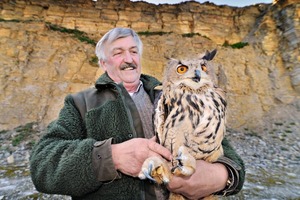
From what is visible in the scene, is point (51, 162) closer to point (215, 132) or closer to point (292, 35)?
point (215, 132)

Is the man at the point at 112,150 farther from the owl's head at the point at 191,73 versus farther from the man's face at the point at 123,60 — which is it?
the owl's head at the point at 191,73

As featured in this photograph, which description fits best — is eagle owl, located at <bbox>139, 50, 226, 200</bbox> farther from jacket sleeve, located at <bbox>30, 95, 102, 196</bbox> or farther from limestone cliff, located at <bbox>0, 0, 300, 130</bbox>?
limestone cliff, located at <bbox>0, 0, 300, 130</bbox>

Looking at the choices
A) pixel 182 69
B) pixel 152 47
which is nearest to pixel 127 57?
pixel 182 69

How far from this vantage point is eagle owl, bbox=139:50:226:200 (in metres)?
1.47

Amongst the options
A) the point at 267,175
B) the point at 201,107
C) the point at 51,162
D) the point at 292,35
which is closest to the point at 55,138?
the point at 51,162

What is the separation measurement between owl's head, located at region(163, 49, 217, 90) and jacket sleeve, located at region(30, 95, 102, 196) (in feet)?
1.99

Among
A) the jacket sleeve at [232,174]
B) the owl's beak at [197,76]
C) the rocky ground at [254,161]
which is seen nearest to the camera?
the owl's beak at [197,76]

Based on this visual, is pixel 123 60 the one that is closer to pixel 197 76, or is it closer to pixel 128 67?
pixel 128 67

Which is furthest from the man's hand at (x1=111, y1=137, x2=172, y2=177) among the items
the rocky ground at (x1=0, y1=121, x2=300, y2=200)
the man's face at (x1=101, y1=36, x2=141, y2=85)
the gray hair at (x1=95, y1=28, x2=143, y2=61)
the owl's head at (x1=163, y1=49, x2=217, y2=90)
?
the rocky ground at (x1=0, y1=121, x2=300, y2=200)

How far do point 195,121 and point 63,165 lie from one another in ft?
2.56

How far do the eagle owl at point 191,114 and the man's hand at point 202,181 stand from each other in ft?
0.19

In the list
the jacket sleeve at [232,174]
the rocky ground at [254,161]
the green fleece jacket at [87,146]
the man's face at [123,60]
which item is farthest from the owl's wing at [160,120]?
the rocky ground at [254,161]

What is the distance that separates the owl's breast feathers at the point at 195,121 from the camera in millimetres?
1470

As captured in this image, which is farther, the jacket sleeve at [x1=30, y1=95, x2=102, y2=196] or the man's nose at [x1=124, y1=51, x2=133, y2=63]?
the man's nose at [x1=124, y1=51, x2=133, y2=63]
